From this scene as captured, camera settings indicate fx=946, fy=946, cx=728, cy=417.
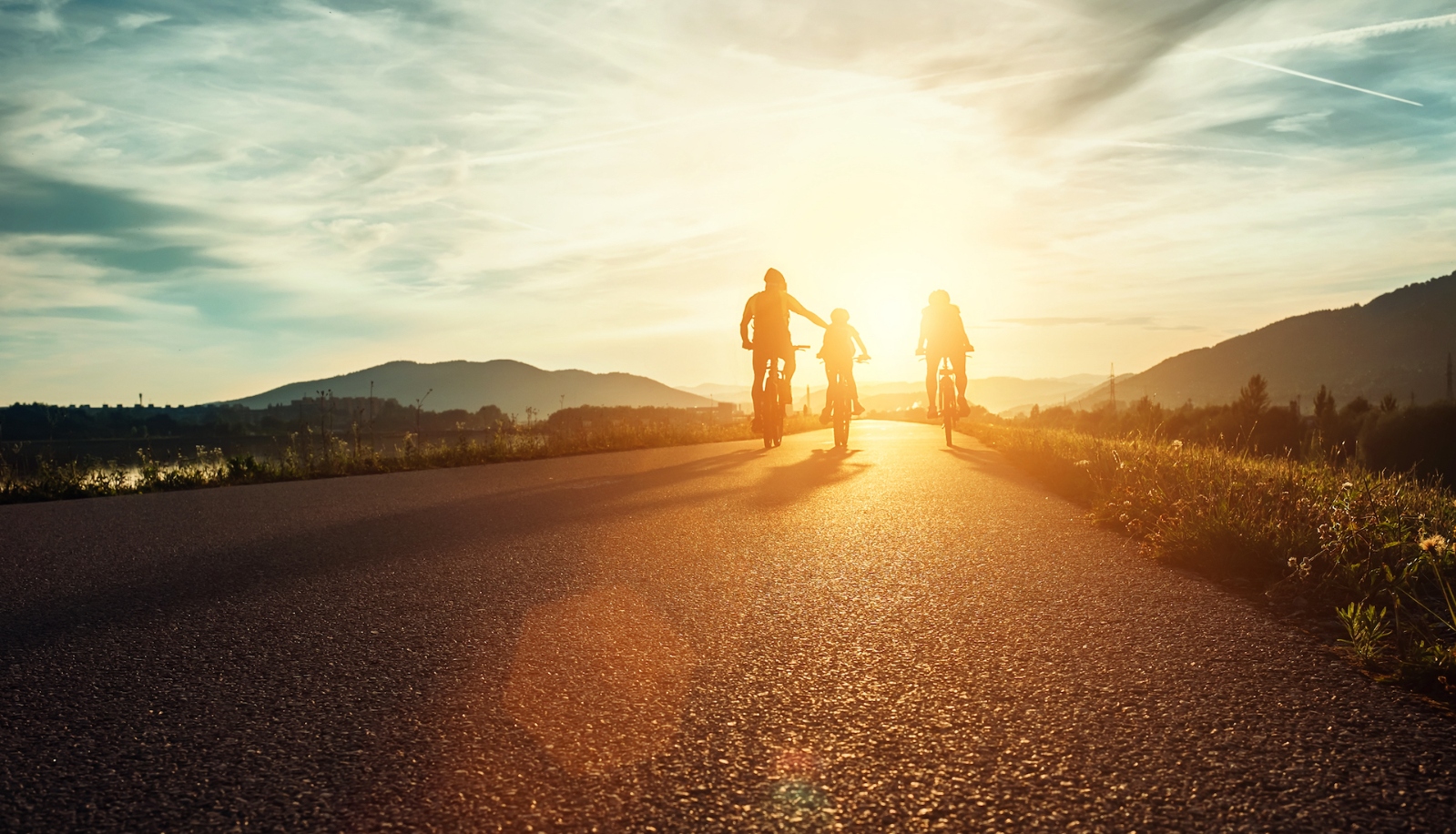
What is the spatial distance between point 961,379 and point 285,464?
11638 mm

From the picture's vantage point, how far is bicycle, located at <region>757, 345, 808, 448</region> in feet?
56.1

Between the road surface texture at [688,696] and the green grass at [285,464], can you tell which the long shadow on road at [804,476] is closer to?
the road surface texture at [688,696]

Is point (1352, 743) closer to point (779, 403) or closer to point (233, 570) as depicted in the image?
point (233, 570)

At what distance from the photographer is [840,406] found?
1833cm

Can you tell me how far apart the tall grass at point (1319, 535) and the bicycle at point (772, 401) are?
26.7 ft

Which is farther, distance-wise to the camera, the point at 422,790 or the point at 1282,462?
the point at 1282,462

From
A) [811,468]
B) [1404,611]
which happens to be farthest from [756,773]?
[811,468]

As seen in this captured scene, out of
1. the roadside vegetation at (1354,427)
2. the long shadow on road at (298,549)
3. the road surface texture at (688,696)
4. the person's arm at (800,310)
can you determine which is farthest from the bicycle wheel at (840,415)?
the roadside vegetation at (1354,427)

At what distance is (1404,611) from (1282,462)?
521cm

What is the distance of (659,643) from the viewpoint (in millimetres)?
4230

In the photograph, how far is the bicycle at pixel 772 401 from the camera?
17.1 meters

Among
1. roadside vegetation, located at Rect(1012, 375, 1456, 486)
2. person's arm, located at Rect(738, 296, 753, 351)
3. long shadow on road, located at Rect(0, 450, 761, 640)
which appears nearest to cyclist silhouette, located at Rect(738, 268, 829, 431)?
person's arm, located at Rect(738, 296, 753, 351)

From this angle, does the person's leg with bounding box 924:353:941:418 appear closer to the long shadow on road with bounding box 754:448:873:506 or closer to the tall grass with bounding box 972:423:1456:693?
the long shadow on road with bounding box 754:448:873:506

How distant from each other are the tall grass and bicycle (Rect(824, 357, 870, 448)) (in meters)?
8.82
